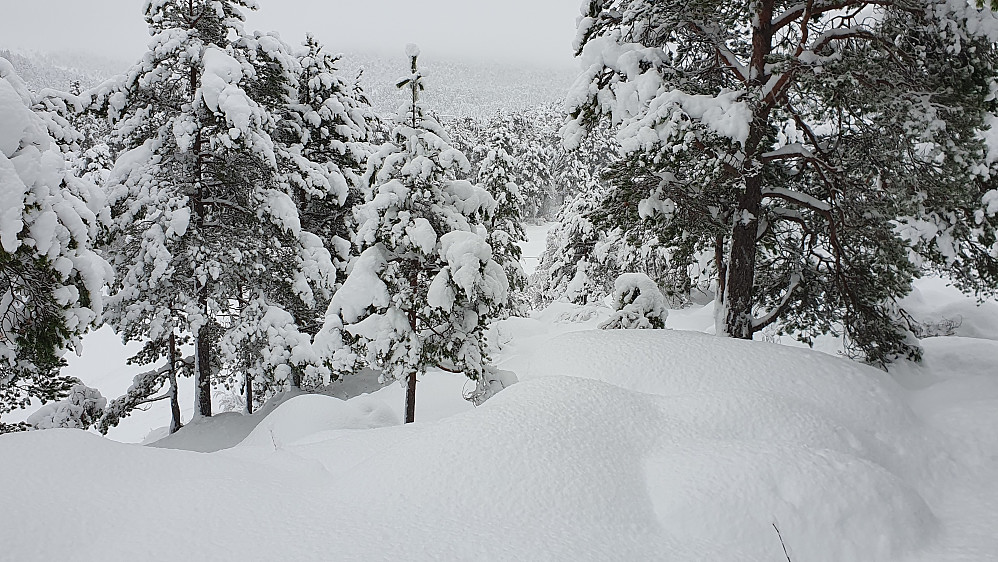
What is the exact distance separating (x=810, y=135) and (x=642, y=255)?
6261 millimetres

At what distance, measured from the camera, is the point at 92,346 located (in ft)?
137

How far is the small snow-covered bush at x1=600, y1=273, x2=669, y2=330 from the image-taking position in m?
10.2

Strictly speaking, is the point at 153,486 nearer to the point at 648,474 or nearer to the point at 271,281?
the point at 648,474

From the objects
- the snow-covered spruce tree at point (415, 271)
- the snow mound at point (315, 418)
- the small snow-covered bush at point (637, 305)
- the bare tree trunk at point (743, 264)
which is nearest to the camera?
the bare tree trunk at point (743, 264)

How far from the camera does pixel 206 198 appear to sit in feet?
40.9

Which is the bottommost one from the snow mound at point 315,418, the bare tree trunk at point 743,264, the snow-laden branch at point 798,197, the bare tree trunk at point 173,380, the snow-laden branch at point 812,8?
the bare tree trunk at point 173,380

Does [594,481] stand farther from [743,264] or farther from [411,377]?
[411,377]

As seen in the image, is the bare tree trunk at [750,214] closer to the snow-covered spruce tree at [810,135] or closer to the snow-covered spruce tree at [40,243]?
the snow-covered spruce tree at [810,135]

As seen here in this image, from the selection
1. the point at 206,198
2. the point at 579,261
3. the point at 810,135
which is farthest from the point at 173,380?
the point at 810,135

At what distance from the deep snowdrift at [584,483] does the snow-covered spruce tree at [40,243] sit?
2.98 meters

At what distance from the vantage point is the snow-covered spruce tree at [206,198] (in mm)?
10883

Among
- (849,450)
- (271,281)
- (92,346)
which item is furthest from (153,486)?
(92,346)

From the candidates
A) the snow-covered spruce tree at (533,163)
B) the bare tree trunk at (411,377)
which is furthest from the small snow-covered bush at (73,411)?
the snow-covered spruce tree at (533,163)

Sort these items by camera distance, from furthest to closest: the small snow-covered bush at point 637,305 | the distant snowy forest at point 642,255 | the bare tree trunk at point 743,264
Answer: the small snow-covered bush at point 637,305 → the bare tree trunk at point 743,264 → the distant snowy forest at point 642,255
